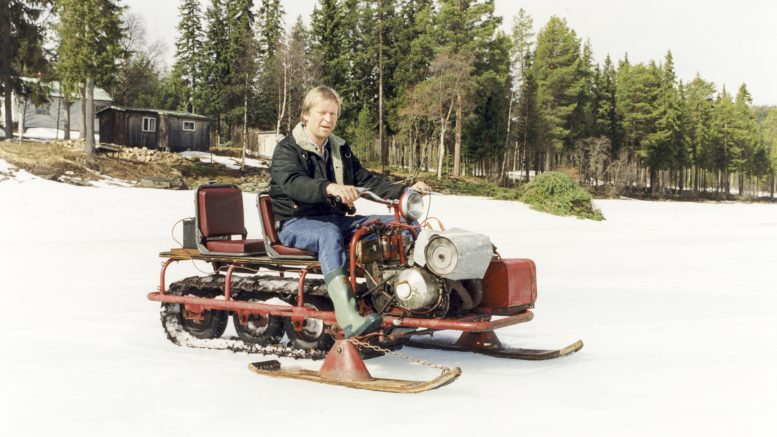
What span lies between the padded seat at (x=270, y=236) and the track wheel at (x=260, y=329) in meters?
0.93

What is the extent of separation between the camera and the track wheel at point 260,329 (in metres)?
7.04

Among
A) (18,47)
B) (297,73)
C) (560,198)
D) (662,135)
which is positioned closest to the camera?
(560,198)

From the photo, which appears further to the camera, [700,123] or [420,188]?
[700,123]

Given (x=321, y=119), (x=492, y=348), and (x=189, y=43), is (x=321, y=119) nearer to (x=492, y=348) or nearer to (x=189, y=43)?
(x=492, y=348)

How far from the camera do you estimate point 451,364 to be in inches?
257

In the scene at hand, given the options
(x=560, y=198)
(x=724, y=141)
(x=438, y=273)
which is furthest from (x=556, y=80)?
(x=438, y=273)

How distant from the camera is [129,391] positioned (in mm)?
5586

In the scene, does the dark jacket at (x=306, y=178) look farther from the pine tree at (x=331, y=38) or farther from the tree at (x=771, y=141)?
the tree at (x=771, y=141)

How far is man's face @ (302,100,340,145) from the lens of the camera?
6219 mm

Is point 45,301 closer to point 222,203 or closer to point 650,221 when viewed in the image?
point 222,203

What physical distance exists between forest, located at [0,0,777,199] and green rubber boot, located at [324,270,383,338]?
33686 mm

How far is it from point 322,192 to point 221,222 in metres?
2.03

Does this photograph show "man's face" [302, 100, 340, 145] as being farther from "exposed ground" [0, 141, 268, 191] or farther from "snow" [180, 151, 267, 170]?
"snow" [180, 151, 267, 170]

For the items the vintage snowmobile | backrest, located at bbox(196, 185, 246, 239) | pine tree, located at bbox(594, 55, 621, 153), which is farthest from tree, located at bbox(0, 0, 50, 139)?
pine tree, located at bbox(594, 55, 621, 153)
